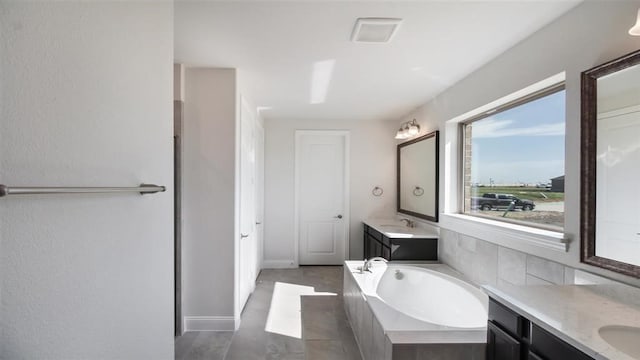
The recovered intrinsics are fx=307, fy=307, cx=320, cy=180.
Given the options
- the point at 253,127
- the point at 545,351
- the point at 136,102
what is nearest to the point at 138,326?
the point at 136,102

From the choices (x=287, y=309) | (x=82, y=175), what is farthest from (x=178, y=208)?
(x=82, y=175)

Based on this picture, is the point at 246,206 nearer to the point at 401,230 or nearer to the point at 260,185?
the point at 260,185

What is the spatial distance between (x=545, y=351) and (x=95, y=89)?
175 cm

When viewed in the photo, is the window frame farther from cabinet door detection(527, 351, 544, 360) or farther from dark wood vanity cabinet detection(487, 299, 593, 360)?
cabinet door detection(527, 351, 544, 360)

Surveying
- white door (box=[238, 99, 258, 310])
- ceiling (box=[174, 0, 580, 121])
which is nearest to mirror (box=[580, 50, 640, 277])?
ceiling (box=[174, 0, 580, 121])

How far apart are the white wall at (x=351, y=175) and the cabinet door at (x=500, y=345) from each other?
3.32 meters

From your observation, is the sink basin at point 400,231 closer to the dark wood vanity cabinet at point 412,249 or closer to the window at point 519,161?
the dark wood vanity cabinet at point 412,249

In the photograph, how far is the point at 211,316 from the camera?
8.98 feet

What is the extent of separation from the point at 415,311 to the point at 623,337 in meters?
1.90

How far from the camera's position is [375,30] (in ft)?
6.40

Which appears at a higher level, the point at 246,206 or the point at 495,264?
the point at 246,206

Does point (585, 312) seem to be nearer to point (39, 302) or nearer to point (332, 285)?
point (39, 302)

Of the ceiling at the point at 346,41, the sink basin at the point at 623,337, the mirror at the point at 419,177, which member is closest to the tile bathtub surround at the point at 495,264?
the mirror at the point at 419,177

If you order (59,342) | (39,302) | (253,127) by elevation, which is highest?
(253,127)
